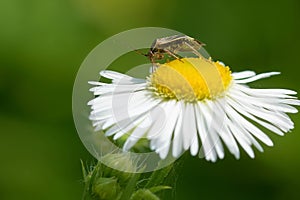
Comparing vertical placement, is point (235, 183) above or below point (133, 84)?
below

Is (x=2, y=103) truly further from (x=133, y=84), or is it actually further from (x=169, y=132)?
(x=169, y=132)

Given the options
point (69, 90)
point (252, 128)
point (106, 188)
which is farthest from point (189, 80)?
point (69, 90)

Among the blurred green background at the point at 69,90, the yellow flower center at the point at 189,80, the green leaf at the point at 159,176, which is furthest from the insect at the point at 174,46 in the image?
the blurred green background at the point at 69,90

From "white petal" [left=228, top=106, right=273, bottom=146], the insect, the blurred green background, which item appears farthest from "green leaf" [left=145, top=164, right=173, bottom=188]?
the blurred green background

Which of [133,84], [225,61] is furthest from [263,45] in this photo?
[133,84]

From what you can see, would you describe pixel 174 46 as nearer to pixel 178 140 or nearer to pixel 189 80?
pixel 189 80

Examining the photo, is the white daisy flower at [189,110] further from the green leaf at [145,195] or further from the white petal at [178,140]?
the green leaf at [145,195]
